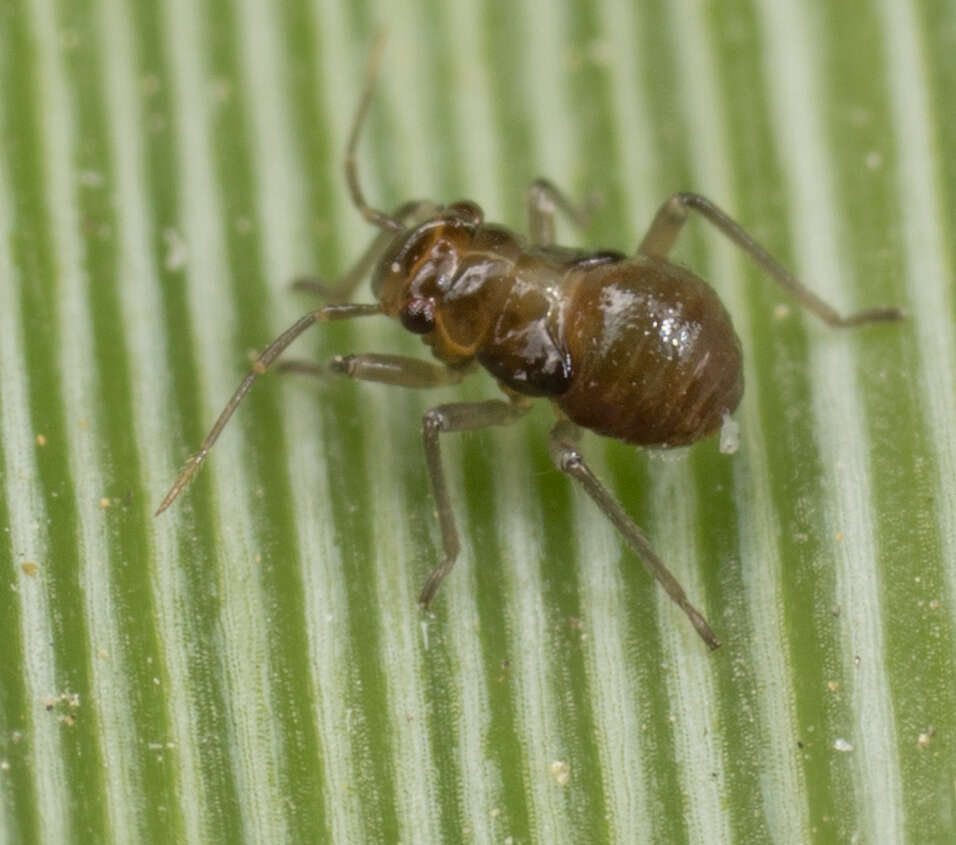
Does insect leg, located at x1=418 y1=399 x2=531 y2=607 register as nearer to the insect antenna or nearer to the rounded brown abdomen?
the rounded brown abdomen

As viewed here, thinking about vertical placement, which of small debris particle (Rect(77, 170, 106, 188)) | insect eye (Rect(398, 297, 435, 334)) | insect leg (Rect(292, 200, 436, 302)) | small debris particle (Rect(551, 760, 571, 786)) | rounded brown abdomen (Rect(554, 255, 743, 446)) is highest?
small debris particle (Rect(77, 170, 106, 188))

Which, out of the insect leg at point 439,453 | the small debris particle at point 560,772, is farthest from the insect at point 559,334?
the small debris particle at point 560,772

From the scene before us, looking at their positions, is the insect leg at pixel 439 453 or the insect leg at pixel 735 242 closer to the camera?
the insect leg at pixel 439 453

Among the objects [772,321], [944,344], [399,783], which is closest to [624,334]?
[772,321]

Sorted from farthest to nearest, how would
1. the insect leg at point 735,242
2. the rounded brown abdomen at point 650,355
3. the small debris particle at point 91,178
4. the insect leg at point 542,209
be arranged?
the small debris particle at point 91,178 → the insect leg at point 542,209 → the insect leg at point 735,242 → the rounded brown abdomen at point 650,355

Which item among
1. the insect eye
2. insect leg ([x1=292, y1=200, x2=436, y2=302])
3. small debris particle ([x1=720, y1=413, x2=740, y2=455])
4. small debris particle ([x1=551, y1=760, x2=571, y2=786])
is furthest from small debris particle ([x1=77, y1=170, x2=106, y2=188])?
small debris particle ([x1=551, y1=760, x2=571, y2=786])

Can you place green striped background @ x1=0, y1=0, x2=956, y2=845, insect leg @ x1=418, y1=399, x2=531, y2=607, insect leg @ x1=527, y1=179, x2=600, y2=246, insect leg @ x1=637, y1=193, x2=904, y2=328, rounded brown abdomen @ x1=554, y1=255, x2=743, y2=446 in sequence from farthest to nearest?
insect leg @ x1=527, y1=179, x2=600, y2=246 → insect leg @ x1=637, y1=193, x2=904, y2=328 → insect leg @ x1=418, y1=399, x2=531, y2=607 → green striped background @ x1=0, y1=0, x2=956, y2=845 → rounded brown abdomen @ x1=554, y1=255, x2=743, y2=446

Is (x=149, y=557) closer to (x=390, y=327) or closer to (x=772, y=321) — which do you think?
(x=390, y=327)

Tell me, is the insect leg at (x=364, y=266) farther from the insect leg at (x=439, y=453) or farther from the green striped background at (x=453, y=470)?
the insect leg at (x=439, y=453)
